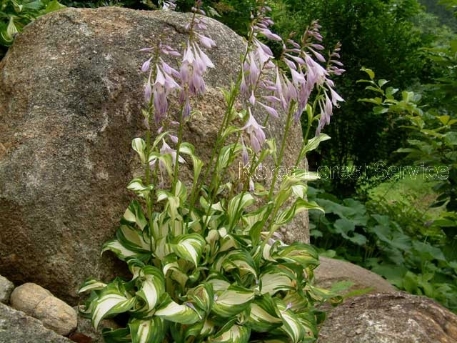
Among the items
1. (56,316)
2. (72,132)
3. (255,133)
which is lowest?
(56,316)

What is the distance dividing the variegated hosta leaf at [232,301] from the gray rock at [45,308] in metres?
0.72

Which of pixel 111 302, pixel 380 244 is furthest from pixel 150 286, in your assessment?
pixel 380 244

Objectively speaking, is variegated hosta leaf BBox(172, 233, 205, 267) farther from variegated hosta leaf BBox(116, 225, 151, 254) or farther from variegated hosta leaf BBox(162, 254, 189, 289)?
variegated hosta leaf BBox(116, 225, 151, 254)

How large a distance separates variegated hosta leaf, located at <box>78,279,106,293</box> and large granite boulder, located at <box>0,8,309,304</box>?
175mm

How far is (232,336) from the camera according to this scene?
2922mm

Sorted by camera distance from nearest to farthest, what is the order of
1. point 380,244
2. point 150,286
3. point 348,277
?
point 150,286 < point 348,277 < point 380,244

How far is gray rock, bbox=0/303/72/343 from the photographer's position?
8.70 ft

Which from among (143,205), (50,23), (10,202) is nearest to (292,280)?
(143,205)

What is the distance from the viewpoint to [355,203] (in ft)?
20.4

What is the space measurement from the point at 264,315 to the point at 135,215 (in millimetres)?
859

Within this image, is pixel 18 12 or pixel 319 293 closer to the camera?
pixel 319 293

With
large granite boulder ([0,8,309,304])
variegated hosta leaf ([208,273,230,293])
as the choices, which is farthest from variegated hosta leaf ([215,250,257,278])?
large granite boulder ([0,8,309,304])

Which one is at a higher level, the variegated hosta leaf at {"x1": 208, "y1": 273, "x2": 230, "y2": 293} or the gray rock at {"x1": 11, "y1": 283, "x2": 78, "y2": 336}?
the variegated hosta leaf at {"x1": 208, "y1": 273, "x2": 230, "y2": 293}

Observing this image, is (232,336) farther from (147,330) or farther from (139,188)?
(139,188)
